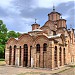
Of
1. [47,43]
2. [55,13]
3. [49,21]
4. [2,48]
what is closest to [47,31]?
[49,21]

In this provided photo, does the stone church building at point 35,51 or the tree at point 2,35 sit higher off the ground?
the tree at point 2,35

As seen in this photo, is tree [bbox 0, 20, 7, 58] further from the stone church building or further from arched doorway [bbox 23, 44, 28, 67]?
arched doorway [bbox 23, 44, 28, 67]

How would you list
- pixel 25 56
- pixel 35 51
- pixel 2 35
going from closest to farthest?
pixel 35 51 < pixel 25 56 < pixel 2 35

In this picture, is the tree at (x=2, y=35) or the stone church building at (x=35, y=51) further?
the tree at (x=2, y=35)

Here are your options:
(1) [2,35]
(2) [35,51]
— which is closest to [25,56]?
(2) [35,51]

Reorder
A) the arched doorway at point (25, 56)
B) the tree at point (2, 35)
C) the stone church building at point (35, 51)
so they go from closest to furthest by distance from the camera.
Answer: the stone church building at point (35, 51) < the arched doorway at point (25, 56) < the tree at point (2, 35)

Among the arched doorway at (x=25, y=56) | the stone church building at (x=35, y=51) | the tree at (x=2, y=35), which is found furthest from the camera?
the tree at (x=2, y=35)

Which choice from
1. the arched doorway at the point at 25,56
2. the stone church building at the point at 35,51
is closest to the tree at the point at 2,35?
the stone church building at the point at 35,51

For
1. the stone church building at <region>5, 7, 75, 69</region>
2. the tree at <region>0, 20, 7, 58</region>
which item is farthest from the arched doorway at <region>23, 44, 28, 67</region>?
the tree at <region>0, 20, 7, 58</region>

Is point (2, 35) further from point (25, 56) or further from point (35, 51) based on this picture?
point (35, 51)

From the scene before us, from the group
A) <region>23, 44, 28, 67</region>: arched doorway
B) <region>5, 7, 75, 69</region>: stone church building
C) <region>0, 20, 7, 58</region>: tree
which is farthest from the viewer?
<region>0, 20, 7, 58</region>: tree

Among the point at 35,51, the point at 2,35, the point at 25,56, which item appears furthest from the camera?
the point at 2,35

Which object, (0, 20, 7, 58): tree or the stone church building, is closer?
the stone church building

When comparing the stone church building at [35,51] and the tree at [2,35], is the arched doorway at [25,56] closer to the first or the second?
the stone church building at [35,51]
